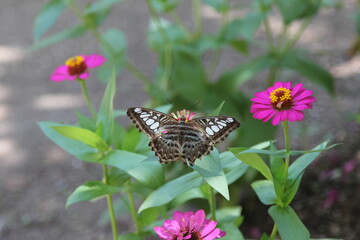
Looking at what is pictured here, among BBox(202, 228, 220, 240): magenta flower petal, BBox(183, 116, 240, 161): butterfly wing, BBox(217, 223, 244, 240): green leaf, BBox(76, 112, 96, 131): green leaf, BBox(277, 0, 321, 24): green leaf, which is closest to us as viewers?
BBox(202, 228, 220, 240): magenta flower petal

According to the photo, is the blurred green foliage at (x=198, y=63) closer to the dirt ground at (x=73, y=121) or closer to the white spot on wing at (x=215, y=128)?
the dirt ground at (x=73, y=121)

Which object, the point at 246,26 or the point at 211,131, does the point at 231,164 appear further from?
the point at 246,26

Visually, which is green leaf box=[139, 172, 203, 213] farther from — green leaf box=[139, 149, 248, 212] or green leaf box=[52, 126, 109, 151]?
green leaf box=[52, 126, 109, 151]

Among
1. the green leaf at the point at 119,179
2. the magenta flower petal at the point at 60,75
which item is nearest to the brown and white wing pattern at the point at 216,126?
the green leaf at the point at 119,179

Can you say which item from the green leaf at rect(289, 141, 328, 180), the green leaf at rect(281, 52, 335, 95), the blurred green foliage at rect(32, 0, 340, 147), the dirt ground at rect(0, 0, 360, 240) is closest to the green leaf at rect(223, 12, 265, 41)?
the blurred green foliage at rect(32, 0, 340, 147)

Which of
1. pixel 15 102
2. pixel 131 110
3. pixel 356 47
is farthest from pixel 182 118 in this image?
pixel 15 102

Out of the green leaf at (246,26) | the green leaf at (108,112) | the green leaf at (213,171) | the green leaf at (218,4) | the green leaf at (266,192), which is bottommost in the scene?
the green leaf at (266,192)
